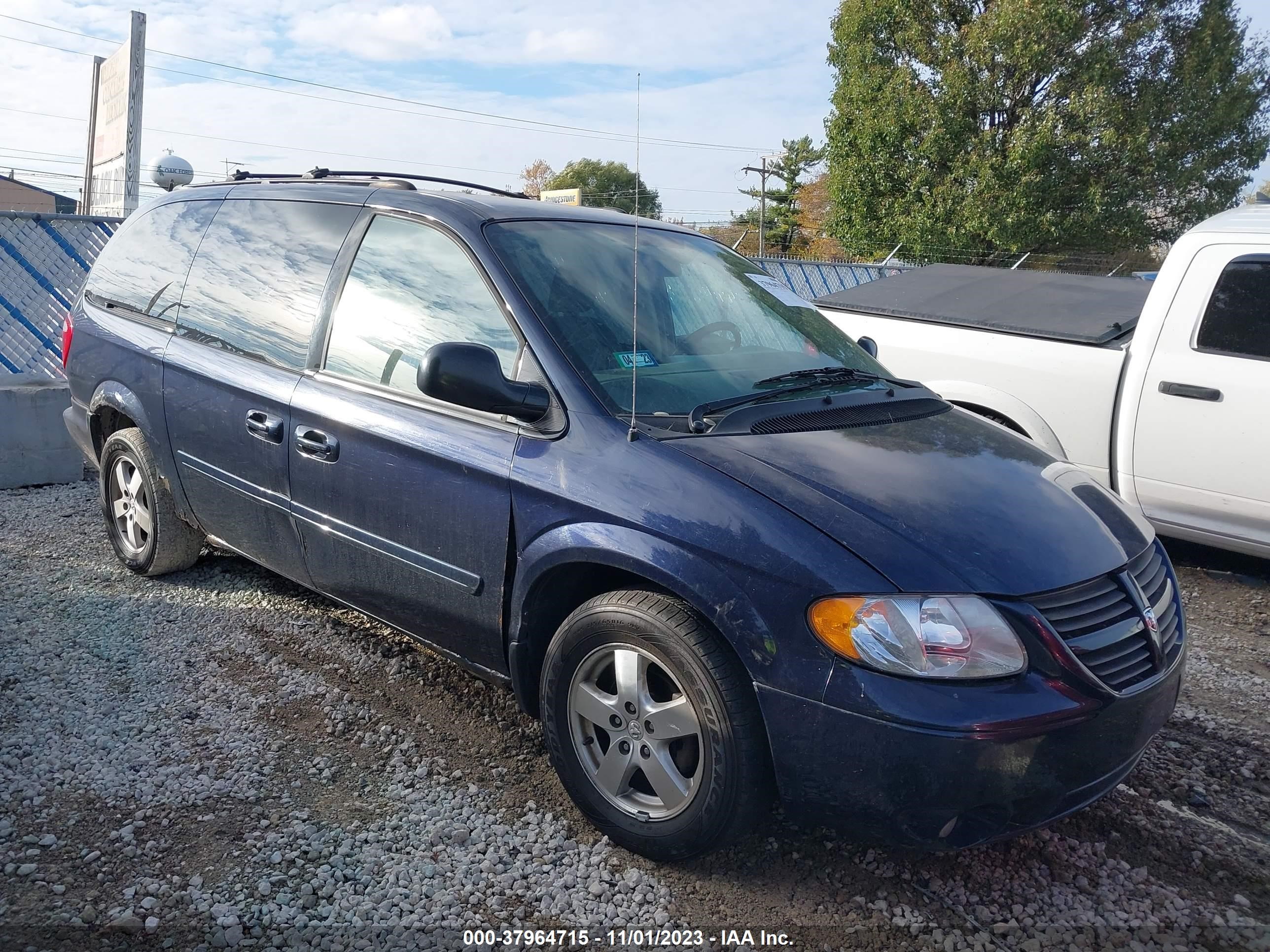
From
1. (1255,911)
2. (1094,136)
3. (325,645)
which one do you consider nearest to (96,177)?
(325,645)

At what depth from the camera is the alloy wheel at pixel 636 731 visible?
2584 mm

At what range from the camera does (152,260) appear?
15.4ft

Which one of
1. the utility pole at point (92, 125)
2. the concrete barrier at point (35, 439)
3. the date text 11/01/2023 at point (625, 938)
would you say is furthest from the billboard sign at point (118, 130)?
the date text 11/01/2023 at point (625, 938)

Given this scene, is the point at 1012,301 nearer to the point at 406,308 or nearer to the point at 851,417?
the point at 851,417

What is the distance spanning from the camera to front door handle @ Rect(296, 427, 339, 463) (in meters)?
3.42

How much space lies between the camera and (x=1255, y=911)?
263 cm

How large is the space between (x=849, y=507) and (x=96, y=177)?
19716 millimetres

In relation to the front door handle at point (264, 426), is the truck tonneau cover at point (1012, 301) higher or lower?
higher

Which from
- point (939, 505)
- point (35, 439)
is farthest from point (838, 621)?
point (35, 439)

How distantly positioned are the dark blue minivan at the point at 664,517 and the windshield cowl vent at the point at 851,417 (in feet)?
0.05

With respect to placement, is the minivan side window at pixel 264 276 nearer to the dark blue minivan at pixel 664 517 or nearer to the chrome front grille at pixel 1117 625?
the dark blue minivan at pixel 664 517

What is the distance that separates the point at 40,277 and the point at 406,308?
7.49m

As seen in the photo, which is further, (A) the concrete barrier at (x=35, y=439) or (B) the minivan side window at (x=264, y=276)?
(A) the concrete barrier at (x=35, y=439)

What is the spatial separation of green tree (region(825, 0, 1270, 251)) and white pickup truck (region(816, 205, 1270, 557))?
67.0 ft
